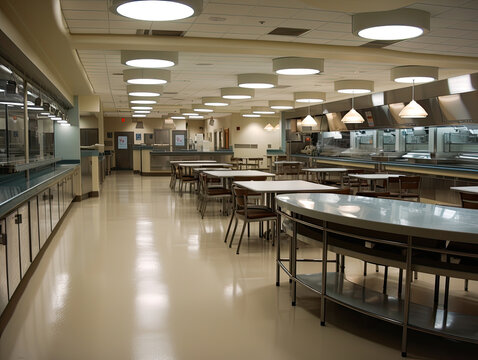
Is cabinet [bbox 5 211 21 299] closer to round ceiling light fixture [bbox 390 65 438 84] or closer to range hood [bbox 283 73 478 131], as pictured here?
round ceiling light fixture [bbox 390 65 438 84]

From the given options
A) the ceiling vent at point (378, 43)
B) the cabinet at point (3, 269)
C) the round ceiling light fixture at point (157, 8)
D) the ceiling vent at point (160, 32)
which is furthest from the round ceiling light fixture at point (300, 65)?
the cabinet at point (3, 269)

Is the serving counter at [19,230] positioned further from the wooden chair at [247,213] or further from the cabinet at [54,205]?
the wooden chair at [247,213]

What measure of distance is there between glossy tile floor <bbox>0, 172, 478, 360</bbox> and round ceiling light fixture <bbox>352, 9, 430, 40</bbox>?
8.93 feet

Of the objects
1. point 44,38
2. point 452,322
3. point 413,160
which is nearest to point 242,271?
point 452,322

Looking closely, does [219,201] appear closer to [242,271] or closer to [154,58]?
[154,58]

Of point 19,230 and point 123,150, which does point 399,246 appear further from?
point 123,150

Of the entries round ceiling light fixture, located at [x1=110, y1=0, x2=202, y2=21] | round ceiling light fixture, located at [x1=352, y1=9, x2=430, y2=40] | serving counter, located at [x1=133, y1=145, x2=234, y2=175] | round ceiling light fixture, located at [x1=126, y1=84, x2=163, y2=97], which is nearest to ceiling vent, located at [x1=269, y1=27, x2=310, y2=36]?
round ceiling light fixture, located at [x1=352, y1=9, x2=430, y2=40]

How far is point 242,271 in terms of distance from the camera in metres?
5.23

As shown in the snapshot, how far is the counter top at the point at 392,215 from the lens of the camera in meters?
2.88

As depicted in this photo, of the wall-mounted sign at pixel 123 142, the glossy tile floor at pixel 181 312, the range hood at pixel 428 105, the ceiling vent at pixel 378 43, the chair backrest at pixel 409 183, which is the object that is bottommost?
the glossy tile floor at pixel 181 312

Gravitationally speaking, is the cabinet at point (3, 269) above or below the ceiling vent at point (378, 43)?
below

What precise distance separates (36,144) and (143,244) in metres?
2.79

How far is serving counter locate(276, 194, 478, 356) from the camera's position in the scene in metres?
2.95

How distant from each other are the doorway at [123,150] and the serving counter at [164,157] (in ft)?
20.8
